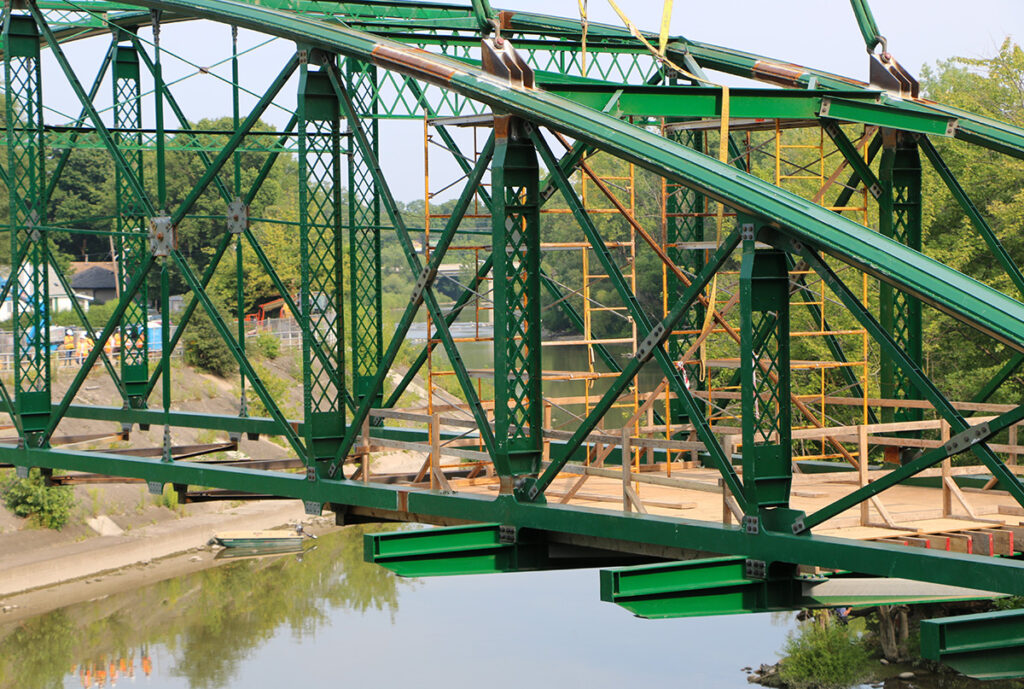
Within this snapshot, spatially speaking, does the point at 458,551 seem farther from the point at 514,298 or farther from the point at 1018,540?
the point at 1018,540

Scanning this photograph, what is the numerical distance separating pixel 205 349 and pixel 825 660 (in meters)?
41.4

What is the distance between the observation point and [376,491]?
653 inches

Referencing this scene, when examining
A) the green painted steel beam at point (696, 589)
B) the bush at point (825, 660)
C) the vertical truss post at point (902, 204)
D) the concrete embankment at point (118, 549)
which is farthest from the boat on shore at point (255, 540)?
the green painted steel beam at point (696, 589)

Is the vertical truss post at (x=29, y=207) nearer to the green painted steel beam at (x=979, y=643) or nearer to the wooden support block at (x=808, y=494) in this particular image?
the wooden support block at (x=808, y=494)

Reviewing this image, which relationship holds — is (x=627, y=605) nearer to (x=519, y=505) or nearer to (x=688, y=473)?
(x=519, y=505)

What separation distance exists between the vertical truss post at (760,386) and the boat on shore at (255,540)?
4374 cm

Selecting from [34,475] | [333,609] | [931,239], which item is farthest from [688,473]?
[34,475]

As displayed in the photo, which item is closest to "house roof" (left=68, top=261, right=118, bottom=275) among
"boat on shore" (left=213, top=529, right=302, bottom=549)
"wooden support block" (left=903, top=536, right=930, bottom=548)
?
"boat on shore" (left=213, top=529, right=302, bottom=549)

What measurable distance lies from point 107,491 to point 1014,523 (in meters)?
44.4

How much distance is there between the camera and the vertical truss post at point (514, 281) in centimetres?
1484

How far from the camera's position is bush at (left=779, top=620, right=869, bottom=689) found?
37.3 metres

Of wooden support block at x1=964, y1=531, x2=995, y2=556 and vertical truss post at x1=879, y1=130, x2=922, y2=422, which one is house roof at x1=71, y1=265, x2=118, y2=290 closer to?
vertical truss post at x1=879, y1=130, x2=922, y2=422

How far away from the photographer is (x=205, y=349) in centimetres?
7112

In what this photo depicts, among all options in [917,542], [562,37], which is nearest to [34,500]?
[562,37]
